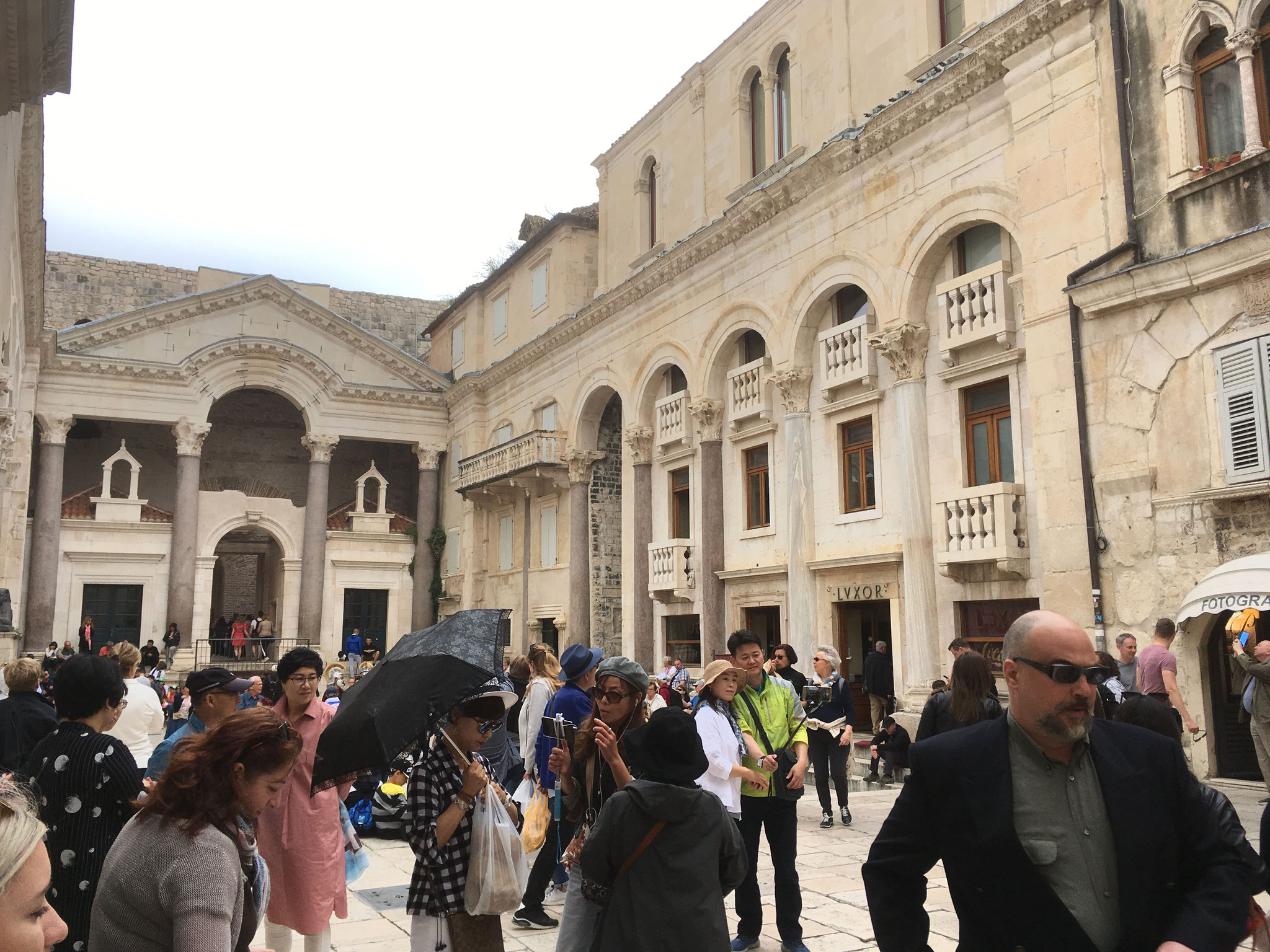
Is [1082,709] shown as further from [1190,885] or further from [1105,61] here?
[1105,61]

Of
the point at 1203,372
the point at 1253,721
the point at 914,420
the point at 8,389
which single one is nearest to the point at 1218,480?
the point at 1203,372

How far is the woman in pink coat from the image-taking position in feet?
15.8

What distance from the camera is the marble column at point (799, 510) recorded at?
56.4 feet

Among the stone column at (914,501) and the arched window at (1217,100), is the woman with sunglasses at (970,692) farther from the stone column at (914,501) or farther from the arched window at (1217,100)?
the stone column at (914,501)

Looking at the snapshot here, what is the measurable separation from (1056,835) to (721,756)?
120 inches

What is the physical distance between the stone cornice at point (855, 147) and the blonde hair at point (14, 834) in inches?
558

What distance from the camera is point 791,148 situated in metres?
18.6

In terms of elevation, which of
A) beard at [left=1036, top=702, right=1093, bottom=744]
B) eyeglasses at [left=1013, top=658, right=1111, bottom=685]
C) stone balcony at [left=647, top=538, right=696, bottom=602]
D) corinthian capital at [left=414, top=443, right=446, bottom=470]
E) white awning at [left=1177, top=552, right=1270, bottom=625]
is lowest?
beard at [left=1036, top=702, right=1093, bottom=744]

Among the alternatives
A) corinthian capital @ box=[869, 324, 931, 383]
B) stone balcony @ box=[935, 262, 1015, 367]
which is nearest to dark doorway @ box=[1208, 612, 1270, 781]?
stone balcony @ box=[935, 262, 1015, 367]

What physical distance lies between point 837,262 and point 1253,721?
1032cm

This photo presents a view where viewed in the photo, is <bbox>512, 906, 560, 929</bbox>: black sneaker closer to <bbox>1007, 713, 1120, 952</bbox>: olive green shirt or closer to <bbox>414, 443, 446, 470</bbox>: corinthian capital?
<bbox>1007, 713, 1120, 952</bbox>: olive green shirt

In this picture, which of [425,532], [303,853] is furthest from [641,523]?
[303,853]

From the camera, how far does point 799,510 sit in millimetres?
17469

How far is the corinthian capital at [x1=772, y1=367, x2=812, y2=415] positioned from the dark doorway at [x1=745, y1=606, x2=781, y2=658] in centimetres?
389
